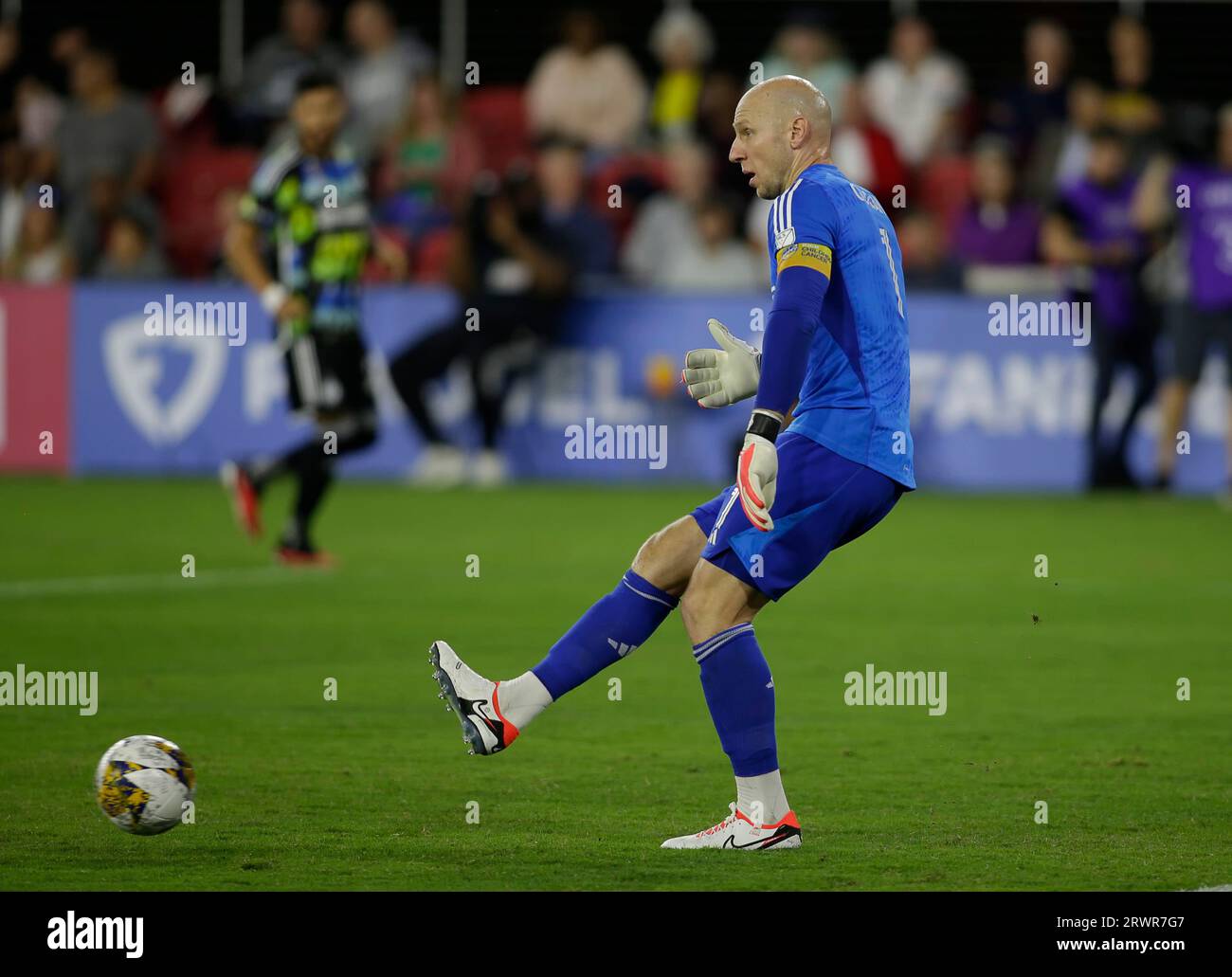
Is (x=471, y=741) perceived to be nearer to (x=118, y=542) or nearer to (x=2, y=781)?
(x=2, y=781)

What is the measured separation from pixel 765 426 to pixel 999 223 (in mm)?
12874

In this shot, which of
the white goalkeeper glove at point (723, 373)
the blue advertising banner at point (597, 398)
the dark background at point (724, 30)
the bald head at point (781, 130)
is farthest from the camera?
the dark background at point (724, 30)

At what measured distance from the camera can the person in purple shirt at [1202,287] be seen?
16.8 meters

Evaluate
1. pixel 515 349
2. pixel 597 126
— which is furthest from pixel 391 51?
pixel 515 349

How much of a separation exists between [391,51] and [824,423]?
1520 centimetres

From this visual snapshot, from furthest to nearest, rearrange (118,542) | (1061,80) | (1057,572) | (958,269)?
(1061,80)
(958,269)
(118,542)
(1057,572)

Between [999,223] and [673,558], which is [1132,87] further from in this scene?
[673,558]

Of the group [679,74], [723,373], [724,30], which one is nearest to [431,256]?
[679,74]

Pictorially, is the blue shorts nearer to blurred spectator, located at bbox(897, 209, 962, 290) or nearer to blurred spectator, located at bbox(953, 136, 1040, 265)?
blurred spectator, located at bbox(897, 209, 962, 290)

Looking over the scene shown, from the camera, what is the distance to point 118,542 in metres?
14.0

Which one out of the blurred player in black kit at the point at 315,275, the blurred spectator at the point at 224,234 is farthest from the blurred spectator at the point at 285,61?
the blurred player in black kit at the point at 315,275

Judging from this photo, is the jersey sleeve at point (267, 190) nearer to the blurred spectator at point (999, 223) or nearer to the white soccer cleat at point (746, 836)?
the blurred spectator at point (999, 223)

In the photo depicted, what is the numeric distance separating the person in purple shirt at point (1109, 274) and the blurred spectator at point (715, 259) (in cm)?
249

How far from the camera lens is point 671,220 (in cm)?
1912
